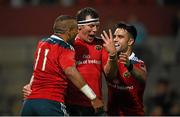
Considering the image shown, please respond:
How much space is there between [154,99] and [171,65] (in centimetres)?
272

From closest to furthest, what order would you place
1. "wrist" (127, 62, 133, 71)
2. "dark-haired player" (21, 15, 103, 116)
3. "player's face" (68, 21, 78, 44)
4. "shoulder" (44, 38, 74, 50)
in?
"dark-haired player" (21, 15, 103, 116)
"shoulder" (44, 38, 74, 50)
"player's face" (68, 21, 78, 44)
"wrist" (127, 62, 133, 71)

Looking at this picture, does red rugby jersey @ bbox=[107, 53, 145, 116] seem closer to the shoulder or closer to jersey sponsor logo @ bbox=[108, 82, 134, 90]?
jersey sponsor logo @ bbox=[108, 82, 134, 90]

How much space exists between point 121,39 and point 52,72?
4.30 ft

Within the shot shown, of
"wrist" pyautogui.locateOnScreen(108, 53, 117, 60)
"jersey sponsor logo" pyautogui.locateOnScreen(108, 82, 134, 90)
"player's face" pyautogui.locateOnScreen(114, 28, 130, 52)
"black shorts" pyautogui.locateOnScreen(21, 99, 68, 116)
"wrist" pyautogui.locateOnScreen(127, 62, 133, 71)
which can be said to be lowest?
"black shorts" pyautogui.locateOnScreen(21, 99, 68, 116)

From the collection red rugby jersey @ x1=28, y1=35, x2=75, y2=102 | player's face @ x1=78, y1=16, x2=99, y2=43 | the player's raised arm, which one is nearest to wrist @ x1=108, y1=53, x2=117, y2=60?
the player's raised arm

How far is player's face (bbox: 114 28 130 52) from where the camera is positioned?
975 cm

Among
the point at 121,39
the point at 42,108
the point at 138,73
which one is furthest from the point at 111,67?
the point at 42,108

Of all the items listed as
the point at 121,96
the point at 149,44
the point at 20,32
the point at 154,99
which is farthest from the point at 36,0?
the point at 121,96

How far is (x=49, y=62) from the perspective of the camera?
8.99 meters

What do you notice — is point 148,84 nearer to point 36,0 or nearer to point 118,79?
point 36,0

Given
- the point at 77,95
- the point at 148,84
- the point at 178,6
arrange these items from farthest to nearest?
the point at 178,6, the point at 148,84, the point at 77,95

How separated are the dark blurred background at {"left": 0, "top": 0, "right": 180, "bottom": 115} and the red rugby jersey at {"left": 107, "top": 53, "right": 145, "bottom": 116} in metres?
6.28

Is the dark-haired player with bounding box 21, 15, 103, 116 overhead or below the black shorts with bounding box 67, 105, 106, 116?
overhead

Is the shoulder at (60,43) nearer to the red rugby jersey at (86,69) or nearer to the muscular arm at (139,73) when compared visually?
the red rugby jersey at (86,69)
